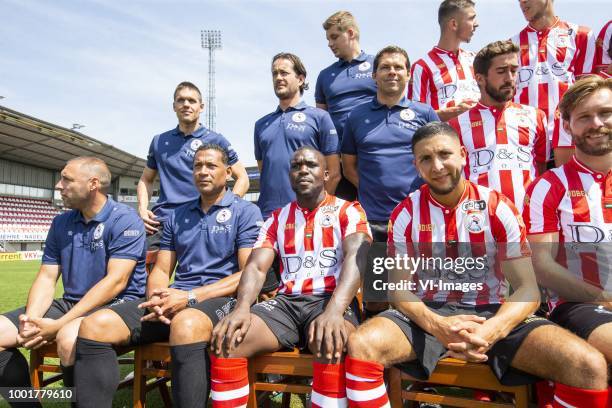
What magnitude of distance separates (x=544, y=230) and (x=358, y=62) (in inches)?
96.8

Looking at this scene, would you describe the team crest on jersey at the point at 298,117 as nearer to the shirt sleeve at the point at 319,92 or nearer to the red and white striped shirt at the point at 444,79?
the shirt sleeve at the point at 319,92

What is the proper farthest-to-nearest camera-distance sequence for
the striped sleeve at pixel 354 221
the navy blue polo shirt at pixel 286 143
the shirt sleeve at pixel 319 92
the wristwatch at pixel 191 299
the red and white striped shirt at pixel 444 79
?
1. the shirt sleeve at pixel 319 92
2. the red and white striped shirt at pixel 444 79
3. the navy blue polo shirt at pixel 286 143
4. the wristwatch at pixel 191 299
5. the striped sleeve at pixel 354 221

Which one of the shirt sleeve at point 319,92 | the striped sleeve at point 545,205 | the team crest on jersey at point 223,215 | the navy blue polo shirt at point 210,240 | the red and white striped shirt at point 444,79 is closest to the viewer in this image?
the striped sleeve at point 545,205

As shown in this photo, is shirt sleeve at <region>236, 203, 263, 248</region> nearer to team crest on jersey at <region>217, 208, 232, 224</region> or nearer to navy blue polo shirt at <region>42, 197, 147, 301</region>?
team crest on jersey at <region>217, 208, 232, 224</region>

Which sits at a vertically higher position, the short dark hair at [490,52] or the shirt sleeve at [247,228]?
the short dark hair at [490,52]

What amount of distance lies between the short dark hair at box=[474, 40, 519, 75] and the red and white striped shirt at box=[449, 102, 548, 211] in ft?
0.83

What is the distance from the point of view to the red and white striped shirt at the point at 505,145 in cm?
300

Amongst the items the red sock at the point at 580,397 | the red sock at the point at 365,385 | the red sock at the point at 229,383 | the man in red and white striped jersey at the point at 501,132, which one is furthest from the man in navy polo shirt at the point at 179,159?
the red sock at the point at 580,397

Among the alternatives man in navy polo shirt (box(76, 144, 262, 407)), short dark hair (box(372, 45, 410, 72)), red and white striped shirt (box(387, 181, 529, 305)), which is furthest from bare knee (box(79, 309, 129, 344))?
short dark hair (box(372, 45, 410, 72))

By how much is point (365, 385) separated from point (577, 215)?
4.65 feet

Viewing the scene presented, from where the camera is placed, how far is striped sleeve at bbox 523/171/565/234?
242cm

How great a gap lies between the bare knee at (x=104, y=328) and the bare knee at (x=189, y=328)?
0.39 metres

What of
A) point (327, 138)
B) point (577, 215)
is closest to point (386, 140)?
point (327, 138)

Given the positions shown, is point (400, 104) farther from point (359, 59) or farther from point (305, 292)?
point (305, 292)
